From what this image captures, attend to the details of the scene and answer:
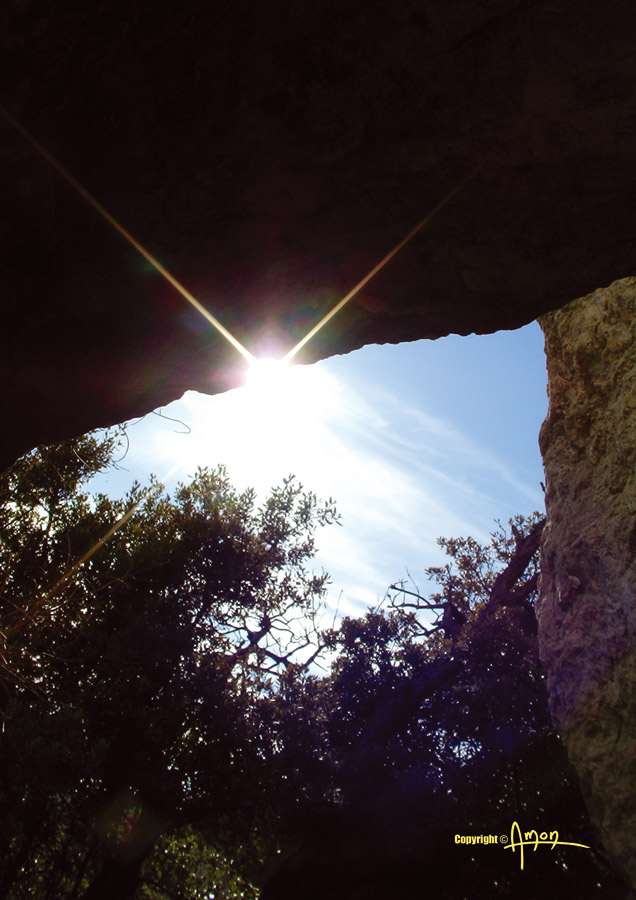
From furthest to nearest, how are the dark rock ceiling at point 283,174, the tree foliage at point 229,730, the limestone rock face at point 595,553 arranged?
1. the tree foliage at point 229,730
2. the limestone rock face at point 595,553
3. the dark rock ceiling at point 283,174

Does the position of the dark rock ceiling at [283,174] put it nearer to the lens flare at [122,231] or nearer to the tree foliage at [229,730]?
the lens flare at [122,231]

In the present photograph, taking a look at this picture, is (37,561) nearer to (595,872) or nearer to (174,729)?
(174,729)

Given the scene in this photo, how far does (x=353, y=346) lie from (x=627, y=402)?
3453mm

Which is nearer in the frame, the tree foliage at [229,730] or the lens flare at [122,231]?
the lens flare at [122,231]

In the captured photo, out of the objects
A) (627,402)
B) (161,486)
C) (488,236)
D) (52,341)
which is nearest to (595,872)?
(627,402)

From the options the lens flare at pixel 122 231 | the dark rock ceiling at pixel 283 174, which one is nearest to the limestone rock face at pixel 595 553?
Result: the dark rock ceiling at pixel 283 174

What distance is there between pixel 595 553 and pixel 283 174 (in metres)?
4.60

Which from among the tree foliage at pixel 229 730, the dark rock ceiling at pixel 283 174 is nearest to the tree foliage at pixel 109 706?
the tree foliage at pixel 229 730

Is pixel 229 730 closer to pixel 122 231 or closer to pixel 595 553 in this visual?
pixel 595 553

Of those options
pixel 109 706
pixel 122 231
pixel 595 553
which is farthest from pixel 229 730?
pixel 122 231

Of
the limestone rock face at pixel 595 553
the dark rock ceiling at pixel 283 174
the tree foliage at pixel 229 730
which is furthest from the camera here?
the tree foliage at pixel 229 730

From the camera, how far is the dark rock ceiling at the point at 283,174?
1.82m

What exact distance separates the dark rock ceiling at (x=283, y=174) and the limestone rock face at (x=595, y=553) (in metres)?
2.97

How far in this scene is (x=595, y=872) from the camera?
294 inches
